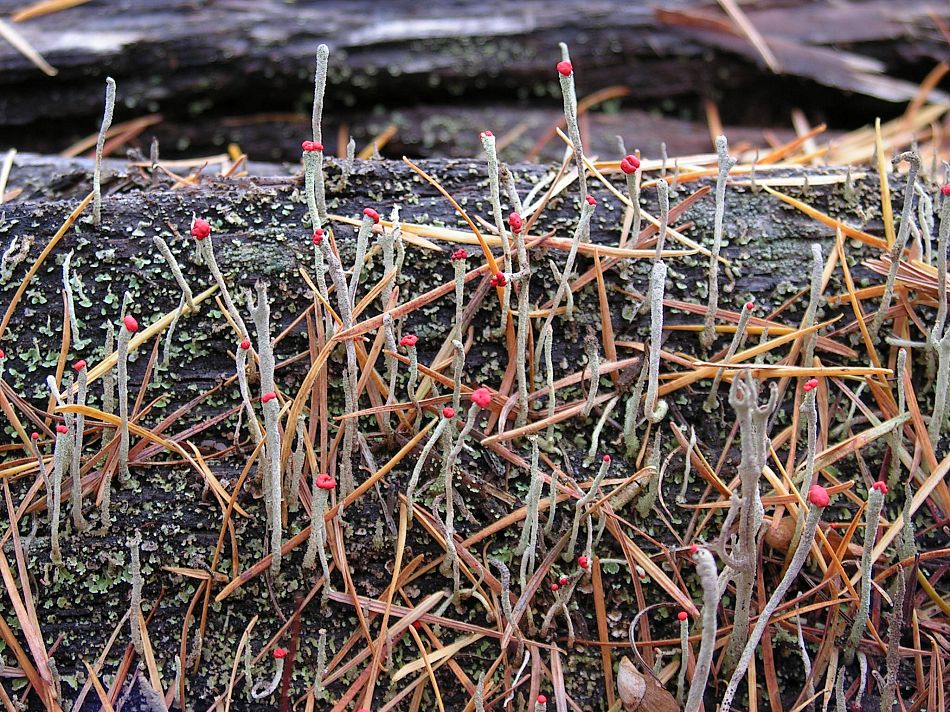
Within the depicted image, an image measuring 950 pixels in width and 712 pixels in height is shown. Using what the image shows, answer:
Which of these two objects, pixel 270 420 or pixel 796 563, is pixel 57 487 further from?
pixel 796 563

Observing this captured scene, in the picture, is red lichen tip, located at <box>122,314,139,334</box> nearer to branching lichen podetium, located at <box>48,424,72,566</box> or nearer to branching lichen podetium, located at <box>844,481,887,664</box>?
branching lichen podetium, located at <box>48,424,72,566</box>

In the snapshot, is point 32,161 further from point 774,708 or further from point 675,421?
point 774,708

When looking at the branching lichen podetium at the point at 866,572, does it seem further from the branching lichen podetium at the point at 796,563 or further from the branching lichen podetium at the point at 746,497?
the branching lichen podetium at the point at 746,497

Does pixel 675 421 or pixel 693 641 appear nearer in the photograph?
pixel 693 641

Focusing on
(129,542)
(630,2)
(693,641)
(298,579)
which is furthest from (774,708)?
(630,2)

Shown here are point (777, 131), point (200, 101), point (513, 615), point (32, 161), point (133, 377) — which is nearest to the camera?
point (513, 615)

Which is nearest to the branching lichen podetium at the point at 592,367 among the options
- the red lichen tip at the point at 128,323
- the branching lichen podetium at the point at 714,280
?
the branching lichen podetium at the point at 714,280
